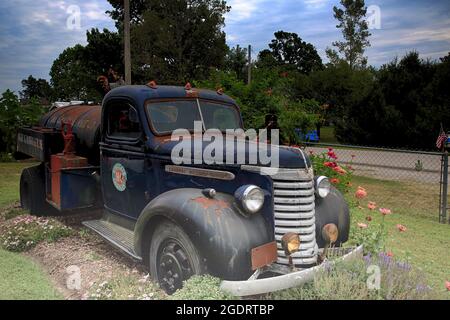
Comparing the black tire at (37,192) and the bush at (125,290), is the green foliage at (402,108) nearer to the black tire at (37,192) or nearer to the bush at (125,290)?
the black tire at (37,192)

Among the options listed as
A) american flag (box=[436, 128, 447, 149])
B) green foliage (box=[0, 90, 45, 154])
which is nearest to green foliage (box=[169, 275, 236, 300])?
american flag (box=[436, 128, 447, 149])

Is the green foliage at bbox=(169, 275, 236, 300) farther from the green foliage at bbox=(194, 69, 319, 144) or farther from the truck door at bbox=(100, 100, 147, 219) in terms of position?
the green foliage at bbox=(194, 69, 319, 144)

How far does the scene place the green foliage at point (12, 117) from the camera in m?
15.3

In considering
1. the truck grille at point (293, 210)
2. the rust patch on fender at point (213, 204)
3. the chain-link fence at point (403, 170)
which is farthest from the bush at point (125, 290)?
the chain-link fence at point (403, 170)

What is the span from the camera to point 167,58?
28234 millimetres

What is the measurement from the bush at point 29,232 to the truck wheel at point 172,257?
8.12 feet

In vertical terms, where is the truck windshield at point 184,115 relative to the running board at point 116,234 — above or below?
above

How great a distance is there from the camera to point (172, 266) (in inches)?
148

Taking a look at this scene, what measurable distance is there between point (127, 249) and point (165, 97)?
5.59 ft

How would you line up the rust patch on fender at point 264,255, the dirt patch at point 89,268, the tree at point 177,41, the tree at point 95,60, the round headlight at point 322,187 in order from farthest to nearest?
the tree at point 95,60 < the tree at point 177,41 < the round headlight at point 322,187 < the dirt patch at point 89,268 < the rust patch on fender at point 264,255

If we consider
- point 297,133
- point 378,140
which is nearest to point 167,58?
point 378,140

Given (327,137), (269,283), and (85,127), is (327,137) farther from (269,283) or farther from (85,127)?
(269,283)

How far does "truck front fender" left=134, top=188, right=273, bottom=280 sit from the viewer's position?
3.28 metres
